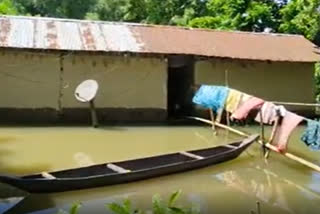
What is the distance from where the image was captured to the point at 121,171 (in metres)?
8.43

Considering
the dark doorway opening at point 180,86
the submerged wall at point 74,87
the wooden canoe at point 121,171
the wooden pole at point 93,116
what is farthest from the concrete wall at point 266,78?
the wooden canoe at point 121,171

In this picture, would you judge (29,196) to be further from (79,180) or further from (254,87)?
(254,87)

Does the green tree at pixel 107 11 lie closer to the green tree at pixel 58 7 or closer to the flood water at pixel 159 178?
the green tree at pixel 58 7

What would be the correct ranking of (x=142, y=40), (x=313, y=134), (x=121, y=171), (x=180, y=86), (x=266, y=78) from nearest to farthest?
1. (x=121, y=171)
2. (x=313, y=134)
3. (x=142, y=40)
4. (x=266, y=78)
5. (x=180, y=86)

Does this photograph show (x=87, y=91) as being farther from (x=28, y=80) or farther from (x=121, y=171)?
(x=121, y=171)

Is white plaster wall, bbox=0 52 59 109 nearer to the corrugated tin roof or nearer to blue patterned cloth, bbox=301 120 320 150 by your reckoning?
the corrugated tin roof

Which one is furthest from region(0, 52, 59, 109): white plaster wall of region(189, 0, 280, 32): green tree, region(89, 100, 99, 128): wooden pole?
region(189, 0, 280, 32): green tree

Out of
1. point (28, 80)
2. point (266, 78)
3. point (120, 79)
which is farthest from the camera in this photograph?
point (266, 78)

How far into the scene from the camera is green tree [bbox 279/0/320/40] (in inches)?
779

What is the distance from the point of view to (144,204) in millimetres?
7676

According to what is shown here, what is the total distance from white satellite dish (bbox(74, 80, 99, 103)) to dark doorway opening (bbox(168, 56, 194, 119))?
305 centimetres

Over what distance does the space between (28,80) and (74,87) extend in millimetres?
1364

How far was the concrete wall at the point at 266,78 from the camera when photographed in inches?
684

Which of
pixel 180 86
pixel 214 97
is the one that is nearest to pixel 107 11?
pixel 180 86
